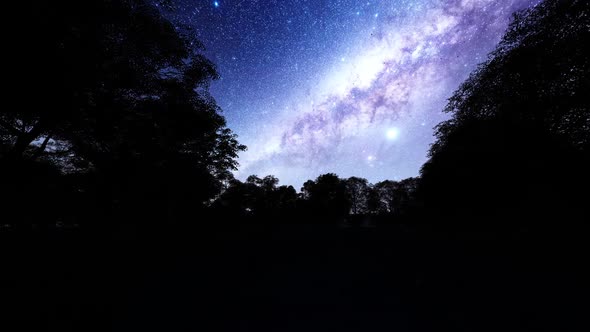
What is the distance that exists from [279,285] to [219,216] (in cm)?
585

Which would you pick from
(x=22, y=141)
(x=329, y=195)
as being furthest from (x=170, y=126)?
(x=329, y=195)

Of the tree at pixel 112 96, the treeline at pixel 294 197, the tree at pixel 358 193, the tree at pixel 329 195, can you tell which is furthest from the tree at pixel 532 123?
the tree at pixel 358 193

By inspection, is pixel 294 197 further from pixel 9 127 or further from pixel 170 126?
pixel 9 127

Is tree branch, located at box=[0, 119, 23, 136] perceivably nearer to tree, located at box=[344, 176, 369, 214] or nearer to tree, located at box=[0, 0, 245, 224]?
tree, located at box=[0, 0, 245, 224]

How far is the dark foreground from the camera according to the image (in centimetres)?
364

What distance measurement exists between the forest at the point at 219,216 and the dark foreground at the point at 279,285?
0.03m

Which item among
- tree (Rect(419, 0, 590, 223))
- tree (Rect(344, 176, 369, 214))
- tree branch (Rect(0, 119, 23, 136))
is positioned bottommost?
tree branch (Rect(0, 119, 23, 136))

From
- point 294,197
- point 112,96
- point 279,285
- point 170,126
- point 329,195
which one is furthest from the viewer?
point 294,197

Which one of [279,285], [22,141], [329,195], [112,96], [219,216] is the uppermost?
[329,195]

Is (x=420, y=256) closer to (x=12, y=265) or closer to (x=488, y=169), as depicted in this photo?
(x=12, y=265)

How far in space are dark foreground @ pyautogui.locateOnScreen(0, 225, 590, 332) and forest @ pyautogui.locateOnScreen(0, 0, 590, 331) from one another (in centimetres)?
3

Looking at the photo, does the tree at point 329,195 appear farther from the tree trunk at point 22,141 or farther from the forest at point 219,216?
the tree trunk at point 22,141

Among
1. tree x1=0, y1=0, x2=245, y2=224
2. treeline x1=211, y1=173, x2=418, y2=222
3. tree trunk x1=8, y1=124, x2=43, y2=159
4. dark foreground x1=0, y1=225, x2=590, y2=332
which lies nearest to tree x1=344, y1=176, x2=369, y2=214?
treeline x1=211, y1=173, x2=418, y2=222

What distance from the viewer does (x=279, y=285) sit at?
4.85 m
